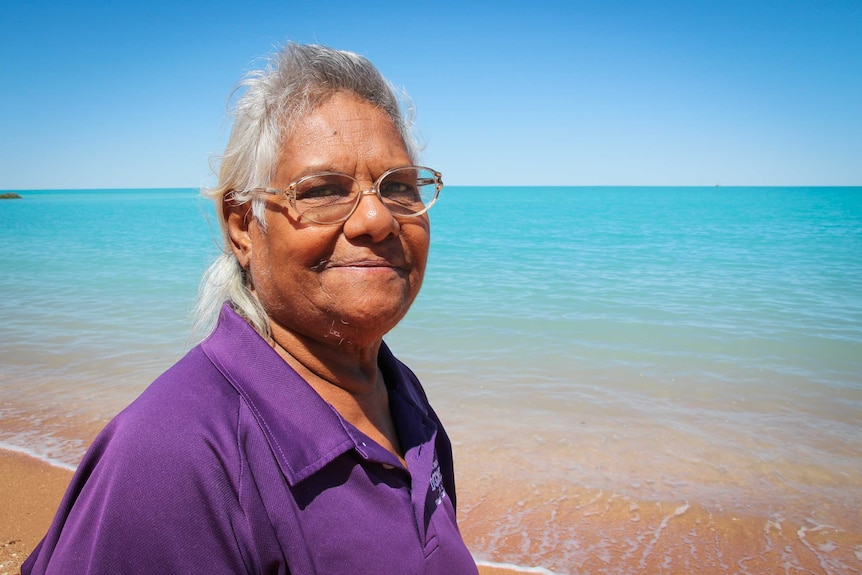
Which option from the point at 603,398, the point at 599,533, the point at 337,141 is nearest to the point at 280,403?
the point at 337,141

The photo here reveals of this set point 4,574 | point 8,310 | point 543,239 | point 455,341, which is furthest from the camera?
point 543,239

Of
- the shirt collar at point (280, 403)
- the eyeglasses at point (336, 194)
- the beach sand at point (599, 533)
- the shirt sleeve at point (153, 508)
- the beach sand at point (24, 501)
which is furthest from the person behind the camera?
the beach sand at point (599, 533)

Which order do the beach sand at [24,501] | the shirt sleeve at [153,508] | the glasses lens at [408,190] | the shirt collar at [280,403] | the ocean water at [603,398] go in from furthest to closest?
the ocean water at [603,398]
the beach sand at [24,501]
the glasses lens at [408,190]
the shirt collar at [280,403]
the shirt sleeve at [153,508]

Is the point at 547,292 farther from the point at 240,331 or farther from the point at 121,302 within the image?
the point at 240,331

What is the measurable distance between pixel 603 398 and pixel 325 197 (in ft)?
19.2

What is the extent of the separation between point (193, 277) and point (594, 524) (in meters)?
13.8

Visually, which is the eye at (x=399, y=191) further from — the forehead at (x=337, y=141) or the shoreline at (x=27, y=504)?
the shoreline at (x=27, y=504)

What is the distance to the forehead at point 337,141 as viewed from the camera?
141 cm

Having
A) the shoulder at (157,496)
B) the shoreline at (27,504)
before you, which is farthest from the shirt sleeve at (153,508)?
the shoreline at (27,504)

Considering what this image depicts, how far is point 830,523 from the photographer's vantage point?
14.2 feet

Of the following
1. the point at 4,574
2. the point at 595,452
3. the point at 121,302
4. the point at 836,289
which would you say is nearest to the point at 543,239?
the point at 836,289

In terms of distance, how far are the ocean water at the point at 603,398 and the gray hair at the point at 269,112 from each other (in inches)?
12.4

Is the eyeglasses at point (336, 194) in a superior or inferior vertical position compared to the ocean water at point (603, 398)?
superior

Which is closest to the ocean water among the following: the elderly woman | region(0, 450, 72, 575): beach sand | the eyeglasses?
region(0, 450, 72, 575): beach sand
